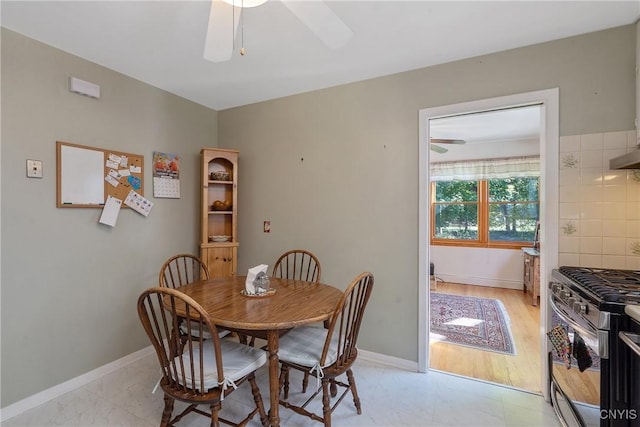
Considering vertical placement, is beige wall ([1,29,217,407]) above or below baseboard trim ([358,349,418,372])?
above

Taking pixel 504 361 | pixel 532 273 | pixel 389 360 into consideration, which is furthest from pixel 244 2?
pixel 532 273

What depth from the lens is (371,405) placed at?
1957 mm

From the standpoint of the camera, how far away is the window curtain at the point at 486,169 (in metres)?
4.66

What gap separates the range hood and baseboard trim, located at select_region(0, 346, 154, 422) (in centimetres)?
364

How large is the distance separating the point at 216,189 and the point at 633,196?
333 centimetres

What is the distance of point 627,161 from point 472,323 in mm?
2391

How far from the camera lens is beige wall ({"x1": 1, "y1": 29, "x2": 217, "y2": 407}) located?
6.18ft

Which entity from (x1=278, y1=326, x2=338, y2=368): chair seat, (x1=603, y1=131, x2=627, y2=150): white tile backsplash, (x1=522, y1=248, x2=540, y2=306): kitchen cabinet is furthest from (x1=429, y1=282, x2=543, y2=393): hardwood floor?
(x1=603, y1=131, x2=627, y2=150): white tile backsplash

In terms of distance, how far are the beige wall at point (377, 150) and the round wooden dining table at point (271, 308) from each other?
0.68m

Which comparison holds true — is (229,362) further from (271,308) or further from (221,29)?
(221,29)

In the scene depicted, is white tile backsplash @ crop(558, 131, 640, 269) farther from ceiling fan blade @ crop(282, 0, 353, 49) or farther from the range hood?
ceiling fan blade @ crop(282, 0, 353, 49)

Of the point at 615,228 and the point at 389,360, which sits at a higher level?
the point at 615,228

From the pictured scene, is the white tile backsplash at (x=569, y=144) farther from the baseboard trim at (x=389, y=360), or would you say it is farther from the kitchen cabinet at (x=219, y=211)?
the kitchen cabinet at (x=219, y=211)

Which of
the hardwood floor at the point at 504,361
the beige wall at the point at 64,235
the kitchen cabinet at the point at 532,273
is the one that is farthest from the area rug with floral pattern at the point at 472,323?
the beige wall at the point at 64,235
